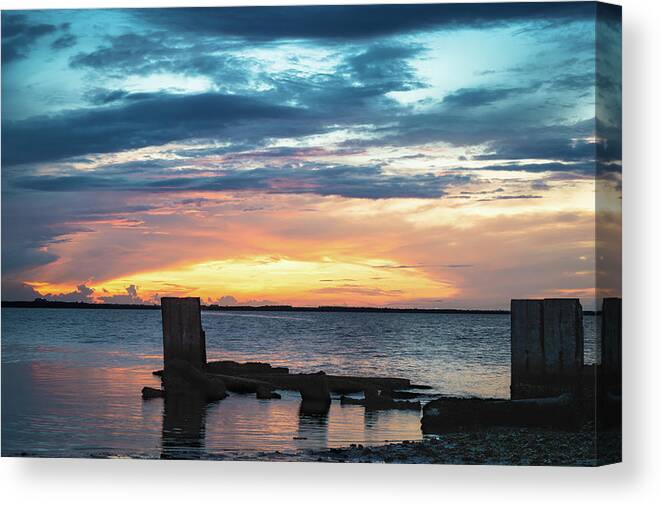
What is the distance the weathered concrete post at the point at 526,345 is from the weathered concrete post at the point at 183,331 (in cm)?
314

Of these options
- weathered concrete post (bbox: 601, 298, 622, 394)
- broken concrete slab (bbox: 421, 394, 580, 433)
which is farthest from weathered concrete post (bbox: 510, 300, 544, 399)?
weathered concrete post (bbox: 601, 298, 622, 394)

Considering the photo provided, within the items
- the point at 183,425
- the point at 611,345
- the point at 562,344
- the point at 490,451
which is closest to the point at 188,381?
the point at 183,425

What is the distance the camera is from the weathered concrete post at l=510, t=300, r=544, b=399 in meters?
11.8

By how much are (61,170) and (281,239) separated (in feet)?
7.27

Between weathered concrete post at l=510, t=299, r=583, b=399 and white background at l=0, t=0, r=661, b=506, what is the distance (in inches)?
30.3

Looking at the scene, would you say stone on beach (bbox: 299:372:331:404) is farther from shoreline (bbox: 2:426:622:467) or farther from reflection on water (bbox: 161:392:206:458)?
shoreline (bbox: 2:426:622:467)

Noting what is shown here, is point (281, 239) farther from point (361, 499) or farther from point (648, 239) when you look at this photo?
point (648, 239)

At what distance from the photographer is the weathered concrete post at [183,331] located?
12523 millimetres

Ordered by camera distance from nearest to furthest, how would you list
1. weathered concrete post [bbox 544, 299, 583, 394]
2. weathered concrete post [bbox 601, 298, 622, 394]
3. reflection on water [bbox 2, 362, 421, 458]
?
weathered concrete post [bbox 601, 298, 622, 394] < weathered concrete post [bbox 544, 299, 583, 394] < reflection on water [bbox 2, 362, 421, 458]

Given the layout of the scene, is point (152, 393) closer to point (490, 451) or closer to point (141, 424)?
point (141, 424)

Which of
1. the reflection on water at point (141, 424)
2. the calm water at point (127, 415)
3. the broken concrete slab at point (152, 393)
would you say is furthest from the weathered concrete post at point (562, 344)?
the broken concrete slab at point (152, 393)

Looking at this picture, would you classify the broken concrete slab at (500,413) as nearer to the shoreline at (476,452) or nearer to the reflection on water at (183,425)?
the shoreline at (476,452)

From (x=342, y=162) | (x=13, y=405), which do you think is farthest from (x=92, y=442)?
(x=342, y=162)

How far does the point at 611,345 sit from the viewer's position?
10.9m
